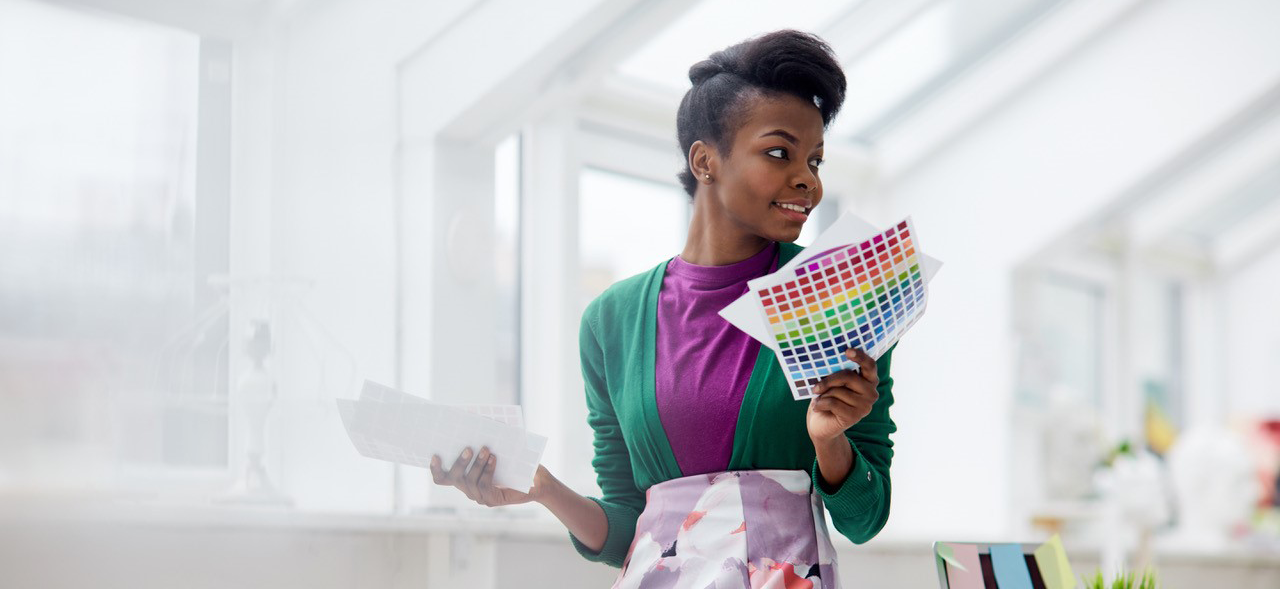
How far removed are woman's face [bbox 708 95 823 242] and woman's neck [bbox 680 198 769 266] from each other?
0.05 meters

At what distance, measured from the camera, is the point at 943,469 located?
4094 millimetres

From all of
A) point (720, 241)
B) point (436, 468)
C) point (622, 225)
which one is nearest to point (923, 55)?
point (622, 225)

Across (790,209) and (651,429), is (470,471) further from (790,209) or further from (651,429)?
(790,209)

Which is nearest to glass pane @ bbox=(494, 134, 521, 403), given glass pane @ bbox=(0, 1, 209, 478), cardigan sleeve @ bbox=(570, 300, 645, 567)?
glass pane @ bbox=(0, 1, 209, 478)

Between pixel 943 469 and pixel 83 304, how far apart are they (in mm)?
2965

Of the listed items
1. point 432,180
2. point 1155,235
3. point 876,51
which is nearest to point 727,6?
point 876,51

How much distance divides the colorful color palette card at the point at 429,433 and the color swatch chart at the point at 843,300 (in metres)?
0.25

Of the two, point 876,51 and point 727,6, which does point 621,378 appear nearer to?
point 727,6

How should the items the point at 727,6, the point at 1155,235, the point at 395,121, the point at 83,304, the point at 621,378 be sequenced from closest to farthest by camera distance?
the point at 621,378
the point at 83,304
the point at 395,121
the point at 727,6
the point at 1155,235

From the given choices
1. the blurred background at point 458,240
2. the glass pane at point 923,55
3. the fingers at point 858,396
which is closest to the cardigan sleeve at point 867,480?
the fingers at point 858,396

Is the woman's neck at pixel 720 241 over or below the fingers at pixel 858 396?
over

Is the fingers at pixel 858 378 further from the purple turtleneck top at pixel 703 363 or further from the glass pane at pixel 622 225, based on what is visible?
the glass pane at pixel 622 225

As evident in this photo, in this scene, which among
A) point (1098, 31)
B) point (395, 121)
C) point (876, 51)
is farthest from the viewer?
point (1098, 31)

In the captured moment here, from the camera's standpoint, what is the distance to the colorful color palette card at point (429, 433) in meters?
1.15
